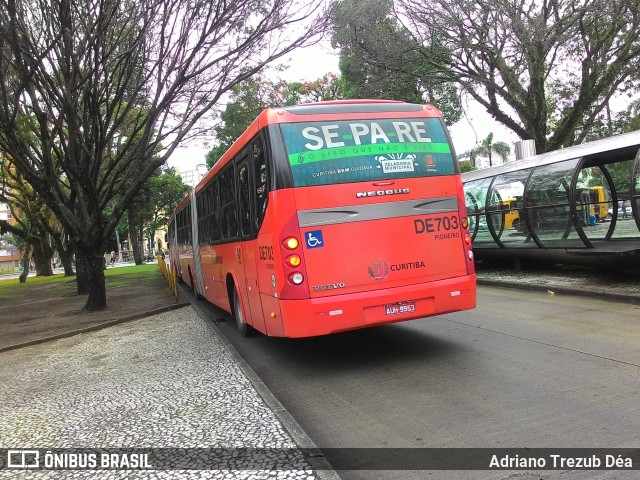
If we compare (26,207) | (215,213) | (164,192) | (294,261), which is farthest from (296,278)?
(164,192)

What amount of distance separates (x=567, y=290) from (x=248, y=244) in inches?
266

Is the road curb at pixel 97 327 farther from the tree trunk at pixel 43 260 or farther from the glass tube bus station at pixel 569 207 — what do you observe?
the tree trunk at pixel 43 260

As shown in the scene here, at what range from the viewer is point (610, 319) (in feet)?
24.3

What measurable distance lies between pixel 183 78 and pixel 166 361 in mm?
7926

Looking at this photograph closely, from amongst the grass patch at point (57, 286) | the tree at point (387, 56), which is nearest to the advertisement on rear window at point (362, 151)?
the tree at point (387, 56)

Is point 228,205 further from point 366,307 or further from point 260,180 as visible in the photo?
point 366,307

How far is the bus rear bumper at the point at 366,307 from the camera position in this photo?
5387mm

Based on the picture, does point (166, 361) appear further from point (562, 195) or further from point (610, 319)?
point (562, 195)

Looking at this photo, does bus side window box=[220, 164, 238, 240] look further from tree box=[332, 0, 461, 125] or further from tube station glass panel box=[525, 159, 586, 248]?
tree box=[332, 0, 461, 125]

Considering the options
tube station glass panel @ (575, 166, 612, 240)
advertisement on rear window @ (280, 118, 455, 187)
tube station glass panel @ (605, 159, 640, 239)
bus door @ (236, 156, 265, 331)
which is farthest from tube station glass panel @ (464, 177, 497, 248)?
bus door @ (236, 156, 265, 331)

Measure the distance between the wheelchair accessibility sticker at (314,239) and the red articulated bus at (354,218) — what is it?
11 mm

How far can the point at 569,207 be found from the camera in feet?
35.0

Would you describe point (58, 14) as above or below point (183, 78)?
above

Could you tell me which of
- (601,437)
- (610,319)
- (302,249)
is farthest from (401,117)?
(610,319)
